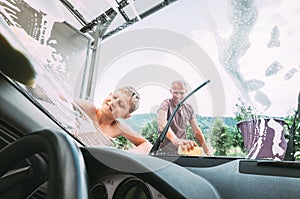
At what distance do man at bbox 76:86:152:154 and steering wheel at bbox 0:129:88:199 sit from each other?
51cm

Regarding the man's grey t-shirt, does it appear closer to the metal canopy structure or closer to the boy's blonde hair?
the boy's blonde hair

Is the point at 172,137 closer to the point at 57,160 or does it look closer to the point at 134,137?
the point at 134,137

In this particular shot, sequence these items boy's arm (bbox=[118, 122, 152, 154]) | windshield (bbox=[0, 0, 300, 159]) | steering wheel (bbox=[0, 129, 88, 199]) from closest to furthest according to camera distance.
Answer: steering wheel (bbox=[0, 129, 88, 199]) → windshield (bbox=[0, 0, 300, 159]) → boy's arm (bbox=[118, 122, 152, 154])

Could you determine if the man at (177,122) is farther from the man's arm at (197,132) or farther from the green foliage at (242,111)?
the green foliage at (242,111)

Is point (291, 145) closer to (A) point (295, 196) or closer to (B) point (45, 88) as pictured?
(A) point (295, 196)

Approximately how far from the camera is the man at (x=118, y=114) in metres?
0.98

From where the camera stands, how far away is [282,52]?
0.92m

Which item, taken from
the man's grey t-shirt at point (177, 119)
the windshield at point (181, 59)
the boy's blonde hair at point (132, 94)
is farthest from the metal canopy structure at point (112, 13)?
the man's grey t-shirt at point (177, 119)

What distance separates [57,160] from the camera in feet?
1.23

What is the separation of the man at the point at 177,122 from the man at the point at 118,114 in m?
0.07

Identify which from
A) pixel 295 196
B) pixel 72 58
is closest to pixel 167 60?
pixel 72 58

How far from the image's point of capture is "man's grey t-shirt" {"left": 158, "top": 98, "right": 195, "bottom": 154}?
0.96 m

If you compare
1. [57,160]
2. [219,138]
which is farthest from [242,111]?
[57,160]

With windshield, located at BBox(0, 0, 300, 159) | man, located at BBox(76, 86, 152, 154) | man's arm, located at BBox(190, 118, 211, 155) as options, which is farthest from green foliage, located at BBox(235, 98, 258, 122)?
man, located at BBox(76, 86, 152, 154)
